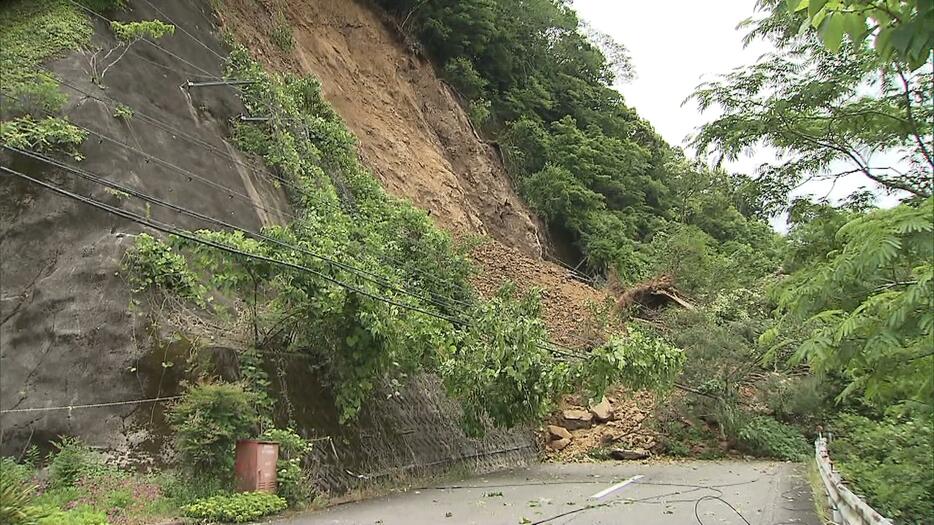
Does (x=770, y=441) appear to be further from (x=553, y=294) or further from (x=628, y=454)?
(x=553, y=294)

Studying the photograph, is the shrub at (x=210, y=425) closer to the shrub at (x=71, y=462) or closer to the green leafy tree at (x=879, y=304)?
the shrub at (x=71, y=462)

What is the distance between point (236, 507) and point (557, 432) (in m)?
15.2

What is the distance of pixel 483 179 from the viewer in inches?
1160

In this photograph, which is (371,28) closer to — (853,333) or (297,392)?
(297,392)

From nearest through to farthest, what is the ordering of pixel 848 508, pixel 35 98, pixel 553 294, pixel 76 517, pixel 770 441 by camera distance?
pixel 76 517 → pixel 848 508 → pixel 35 98 → pixel 770 441 → pixel 553 294

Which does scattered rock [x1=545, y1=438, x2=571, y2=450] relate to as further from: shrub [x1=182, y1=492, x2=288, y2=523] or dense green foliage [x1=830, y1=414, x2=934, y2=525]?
shrub [x1=182, y1=492, x2=288, y2=523]

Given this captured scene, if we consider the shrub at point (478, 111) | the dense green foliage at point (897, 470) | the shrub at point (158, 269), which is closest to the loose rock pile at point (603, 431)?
the dense green foliage at point (897, 470)

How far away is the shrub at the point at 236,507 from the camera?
26.3 feet

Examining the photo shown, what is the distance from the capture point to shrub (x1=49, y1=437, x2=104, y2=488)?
7809 mm

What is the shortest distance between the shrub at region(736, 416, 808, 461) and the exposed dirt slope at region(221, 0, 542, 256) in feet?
39.9

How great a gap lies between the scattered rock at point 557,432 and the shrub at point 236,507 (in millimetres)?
14094

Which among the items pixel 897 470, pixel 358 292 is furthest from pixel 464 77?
pixel 897 470

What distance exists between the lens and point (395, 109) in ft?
85.3

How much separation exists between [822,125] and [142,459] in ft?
29.3
